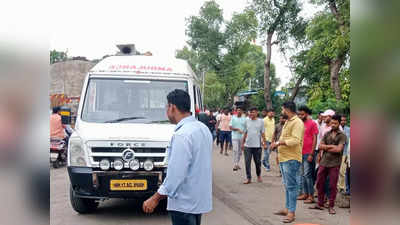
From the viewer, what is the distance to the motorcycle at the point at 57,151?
36.4 ft

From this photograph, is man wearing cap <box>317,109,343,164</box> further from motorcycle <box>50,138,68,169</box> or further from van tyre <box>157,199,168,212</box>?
motorcycle <box>50,138,68,169</box>

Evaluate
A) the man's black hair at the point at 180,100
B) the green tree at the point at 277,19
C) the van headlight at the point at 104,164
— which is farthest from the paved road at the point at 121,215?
the green tree at the point at 277,19

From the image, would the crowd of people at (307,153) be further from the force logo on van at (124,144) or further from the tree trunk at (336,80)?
the tree trunk at (336,80)

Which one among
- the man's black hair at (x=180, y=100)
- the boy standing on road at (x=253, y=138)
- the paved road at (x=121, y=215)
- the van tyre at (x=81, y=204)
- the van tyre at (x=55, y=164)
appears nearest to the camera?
the man's black hair at (x=180, y=100)

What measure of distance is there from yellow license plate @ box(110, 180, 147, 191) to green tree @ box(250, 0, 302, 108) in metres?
16.2

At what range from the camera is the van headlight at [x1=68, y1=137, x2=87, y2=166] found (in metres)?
5.64
